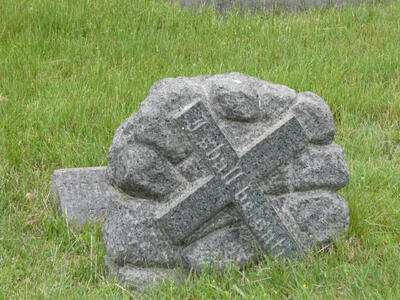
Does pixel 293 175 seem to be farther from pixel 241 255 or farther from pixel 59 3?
pixel 59 3

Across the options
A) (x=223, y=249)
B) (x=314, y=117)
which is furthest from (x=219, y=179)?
(x=314, y=117)

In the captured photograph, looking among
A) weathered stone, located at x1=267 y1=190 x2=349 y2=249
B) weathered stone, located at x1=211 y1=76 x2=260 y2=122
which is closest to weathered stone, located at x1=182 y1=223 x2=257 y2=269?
weathered stone, located at x1=267 y1=190 x2=349 y2=249

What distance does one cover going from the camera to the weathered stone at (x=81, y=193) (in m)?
3.22

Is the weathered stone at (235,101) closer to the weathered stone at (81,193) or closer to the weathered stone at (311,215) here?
the weathered stone at (311,215)

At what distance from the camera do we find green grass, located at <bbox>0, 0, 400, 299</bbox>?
8.25ft

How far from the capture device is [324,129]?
8.87ft

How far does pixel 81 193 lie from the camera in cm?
330

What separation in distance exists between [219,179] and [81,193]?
1.06 meters

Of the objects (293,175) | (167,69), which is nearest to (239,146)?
(293,175)

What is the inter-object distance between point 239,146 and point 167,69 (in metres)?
2.29

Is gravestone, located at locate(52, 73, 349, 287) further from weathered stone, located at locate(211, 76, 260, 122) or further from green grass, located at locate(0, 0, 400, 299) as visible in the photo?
green grass, located at locate(0, 0, 400, 299)

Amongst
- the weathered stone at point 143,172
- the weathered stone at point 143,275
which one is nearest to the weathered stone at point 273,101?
the weathered stone at point 143,172

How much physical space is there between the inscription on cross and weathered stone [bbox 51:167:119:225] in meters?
0.80

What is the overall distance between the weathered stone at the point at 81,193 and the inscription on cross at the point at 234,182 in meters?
0.80
